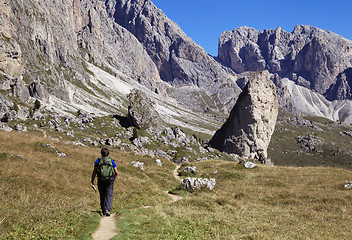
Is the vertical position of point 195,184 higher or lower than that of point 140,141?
higher

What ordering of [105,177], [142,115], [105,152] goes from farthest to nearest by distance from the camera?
1. [142,115]
2. [105,152]
3. [105,177]

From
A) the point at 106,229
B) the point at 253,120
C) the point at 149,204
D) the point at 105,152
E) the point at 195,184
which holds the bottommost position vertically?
the point at 149,204

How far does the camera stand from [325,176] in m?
29.4

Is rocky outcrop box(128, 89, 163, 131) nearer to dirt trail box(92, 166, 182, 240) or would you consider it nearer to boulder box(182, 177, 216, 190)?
boulder box(182, 177, 216, 190)

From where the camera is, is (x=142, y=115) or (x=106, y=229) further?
(x=142, y=115)

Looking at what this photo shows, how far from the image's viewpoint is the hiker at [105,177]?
532 inches

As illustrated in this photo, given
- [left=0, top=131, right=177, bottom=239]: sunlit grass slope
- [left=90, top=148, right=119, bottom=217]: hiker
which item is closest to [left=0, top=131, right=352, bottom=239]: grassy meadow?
[left=0, top=131, right=177, bottom=239]: sunlit grass slope

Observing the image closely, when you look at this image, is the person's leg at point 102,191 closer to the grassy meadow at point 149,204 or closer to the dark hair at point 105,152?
the grassy meadow at point 149,204

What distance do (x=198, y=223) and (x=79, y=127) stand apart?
3497 inches

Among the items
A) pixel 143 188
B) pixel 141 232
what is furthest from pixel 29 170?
pixel 141 232

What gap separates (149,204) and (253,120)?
322ft

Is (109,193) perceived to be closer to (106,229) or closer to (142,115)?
(106,229)

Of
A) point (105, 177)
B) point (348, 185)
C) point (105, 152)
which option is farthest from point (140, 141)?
point (105, 177)

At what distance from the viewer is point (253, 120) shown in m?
109
